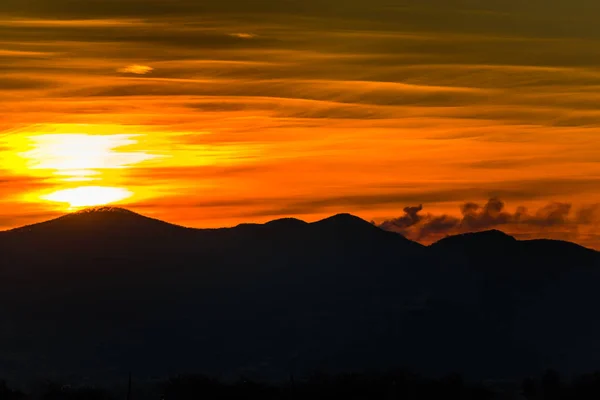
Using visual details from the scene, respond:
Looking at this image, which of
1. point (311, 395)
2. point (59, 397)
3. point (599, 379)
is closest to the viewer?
point (311, 395)

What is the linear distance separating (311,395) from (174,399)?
21.5 meters

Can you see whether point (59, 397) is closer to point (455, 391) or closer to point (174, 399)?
point (174, 399)

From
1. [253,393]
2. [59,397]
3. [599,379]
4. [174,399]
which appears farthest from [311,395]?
[599,379]

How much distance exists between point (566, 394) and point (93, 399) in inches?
2413

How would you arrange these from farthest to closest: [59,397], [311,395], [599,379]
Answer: [599,379] → [59,397] → [311,395]

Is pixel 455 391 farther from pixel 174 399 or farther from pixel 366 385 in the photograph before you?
pixel 174 399

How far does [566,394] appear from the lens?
634 feet

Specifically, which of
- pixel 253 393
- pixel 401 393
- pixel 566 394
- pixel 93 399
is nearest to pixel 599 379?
pixel 566 394

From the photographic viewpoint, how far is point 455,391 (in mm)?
186875

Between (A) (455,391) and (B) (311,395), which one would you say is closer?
(B) (311,395)

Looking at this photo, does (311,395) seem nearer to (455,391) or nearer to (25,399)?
(455,391)

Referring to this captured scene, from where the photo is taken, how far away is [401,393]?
577 ft

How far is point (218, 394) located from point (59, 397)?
21.0 metres

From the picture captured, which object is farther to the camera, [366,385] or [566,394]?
[566,394]
